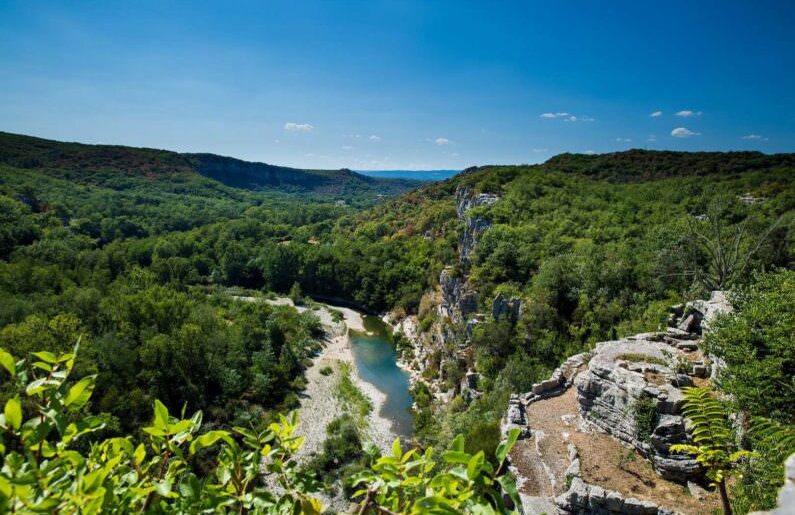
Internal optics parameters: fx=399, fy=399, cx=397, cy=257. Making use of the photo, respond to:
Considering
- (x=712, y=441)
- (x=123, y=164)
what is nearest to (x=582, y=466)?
(x=712, y=441)

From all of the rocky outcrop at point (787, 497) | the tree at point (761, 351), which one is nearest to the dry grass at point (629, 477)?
the tree at point (761, 351)

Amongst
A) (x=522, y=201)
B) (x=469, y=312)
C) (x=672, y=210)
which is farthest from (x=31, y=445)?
(x=522, y=201)

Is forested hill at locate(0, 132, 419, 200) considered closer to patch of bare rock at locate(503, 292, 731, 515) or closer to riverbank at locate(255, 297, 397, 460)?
riverbank at locate(255, 297, 397, 460)

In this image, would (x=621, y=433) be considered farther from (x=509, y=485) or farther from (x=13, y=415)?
(x=13, y=415)

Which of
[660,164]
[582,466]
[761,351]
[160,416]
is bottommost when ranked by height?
[582,466]

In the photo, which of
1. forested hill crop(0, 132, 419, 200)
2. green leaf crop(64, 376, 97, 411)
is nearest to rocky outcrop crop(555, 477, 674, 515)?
green leaf crop(64, 376, 97, 411)

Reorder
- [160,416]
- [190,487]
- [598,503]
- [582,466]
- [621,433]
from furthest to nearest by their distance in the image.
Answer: [621,433] < [582,466] < [598,503] < [160,416] < [190,487]

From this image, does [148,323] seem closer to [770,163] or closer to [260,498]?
[260,498]
